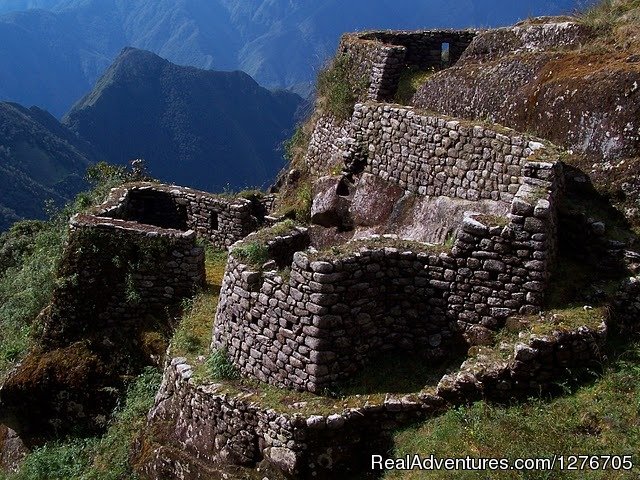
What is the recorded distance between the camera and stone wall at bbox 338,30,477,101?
1803 centimetres

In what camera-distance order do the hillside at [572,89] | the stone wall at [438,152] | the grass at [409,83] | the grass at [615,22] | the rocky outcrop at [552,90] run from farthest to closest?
the grass at [409,83], the grass at [615,22], the rocky outcrop at [552,90], the hillside at [572,89], the stone wall at [438,152]

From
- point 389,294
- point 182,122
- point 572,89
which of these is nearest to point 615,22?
point 572,89

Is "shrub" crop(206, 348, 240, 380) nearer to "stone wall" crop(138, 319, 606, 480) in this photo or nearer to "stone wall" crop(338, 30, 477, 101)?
"stone wall" crop(138, 319, 606, 480)

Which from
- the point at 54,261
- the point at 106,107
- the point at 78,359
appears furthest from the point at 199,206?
the point at 106,107

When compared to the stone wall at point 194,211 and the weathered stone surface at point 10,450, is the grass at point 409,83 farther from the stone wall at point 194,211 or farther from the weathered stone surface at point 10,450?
the weathered stone surface at point 10,450

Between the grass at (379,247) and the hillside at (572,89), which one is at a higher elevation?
the hillside at (572,89)

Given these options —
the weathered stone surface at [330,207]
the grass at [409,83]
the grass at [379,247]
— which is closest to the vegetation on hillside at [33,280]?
the weathered stone surface at [330,207]

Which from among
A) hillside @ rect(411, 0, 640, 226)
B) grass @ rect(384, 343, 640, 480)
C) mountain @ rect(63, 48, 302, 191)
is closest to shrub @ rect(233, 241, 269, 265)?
grass @ rect(384, 343, 640, 480)

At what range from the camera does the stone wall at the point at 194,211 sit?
1733 cm

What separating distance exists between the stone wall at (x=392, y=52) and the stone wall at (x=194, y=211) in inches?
179

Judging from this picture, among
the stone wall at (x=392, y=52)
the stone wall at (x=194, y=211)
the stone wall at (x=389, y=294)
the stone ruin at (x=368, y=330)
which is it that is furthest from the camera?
the stone wall at (x=392, y=52)

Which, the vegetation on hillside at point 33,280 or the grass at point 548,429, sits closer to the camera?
the grass at point 548,429

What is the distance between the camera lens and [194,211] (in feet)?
58.1

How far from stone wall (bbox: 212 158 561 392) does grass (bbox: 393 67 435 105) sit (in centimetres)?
795
